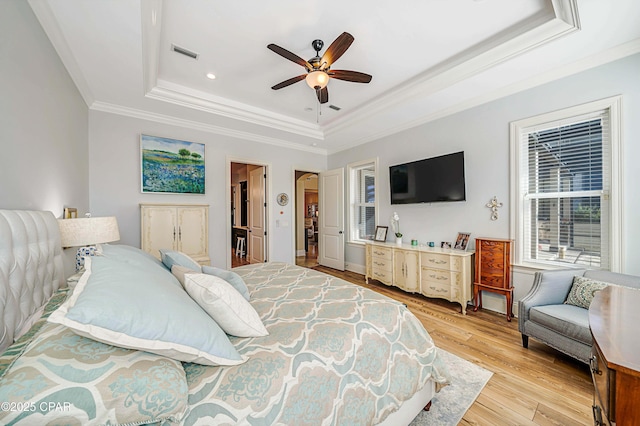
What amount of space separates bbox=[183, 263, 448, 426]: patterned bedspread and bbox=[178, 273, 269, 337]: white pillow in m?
0.05

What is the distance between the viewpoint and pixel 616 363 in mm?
607

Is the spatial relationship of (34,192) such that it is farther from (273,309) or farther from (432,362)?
(432,362)

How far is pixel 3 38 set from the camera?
4.25 ft

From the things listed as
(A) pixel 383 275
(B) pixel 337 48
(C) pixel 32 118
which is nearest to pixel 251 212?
(A) pixel 383 275

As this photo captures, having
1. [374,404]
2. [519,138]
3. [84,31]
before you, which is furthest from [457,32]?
[84,31]

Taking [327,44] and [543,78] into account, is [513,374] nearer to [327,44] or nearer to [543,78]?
[543,78]

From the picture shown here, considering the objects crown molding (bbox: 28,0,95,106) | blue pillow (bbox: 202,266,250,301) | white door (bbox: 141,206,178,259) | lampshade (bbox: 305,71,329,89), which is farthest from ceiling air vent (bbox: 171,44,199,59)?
blue pillow (bbox: 202,266,250,301)

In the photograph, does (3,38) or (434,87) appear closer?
(3,38)

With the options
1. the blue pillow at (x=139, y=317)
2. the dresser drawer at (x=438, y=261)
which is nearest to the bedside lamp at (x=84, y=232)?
the blue pillow at (x=139, y=317)

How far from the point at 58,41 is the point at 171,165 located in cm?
188

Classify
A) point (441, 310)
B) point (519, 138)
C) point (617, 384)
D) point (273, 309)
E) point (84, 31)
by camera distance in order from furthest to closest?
point (441, 310), point (519, 138), point (84, 31), point (273, 309), point (617, 384)

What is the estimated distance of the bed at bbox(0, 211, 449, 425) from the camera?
2.08 feet

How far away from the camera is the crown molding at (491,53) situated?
198 cm

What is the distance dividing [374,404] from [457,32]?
3.03 metres
